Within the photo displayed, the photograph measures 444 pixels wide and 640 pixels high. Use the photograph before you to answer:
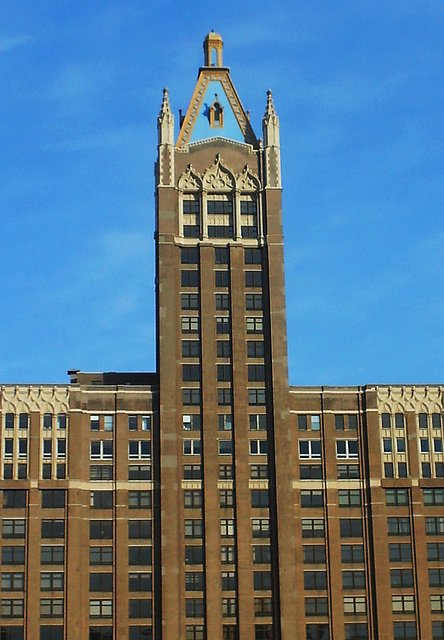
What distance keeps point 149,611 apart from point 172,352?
26.8 metres

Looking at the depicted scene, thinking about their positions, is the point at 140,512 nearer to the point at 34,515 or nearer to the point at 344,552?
the point at 34,515

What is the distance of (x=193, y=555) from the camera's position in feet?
401

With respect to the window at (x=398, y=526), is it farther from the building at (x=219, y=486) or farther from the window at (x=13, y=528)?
the window at (x=13, y=528)

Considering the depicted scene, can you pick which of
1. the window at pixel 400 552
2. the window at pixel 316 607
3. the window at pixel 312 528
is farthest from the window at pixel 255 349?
the window at pixel 316 607

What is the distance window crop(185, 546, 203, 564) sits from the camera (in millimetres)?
122062

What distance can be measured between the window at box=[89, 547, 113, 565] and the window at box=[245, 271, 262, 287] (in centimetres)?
3211

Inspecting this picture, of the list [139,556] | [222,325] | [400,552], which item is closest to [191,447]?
[139,556]

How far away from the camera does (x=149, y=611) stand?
4744 inches

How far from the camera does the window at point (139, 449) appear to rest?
4938 inches

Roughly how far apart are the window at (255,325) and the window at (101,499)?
2297cm

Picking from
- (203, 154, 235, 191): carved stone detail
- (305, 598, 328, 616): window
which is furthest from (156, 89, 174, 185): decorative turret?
(305, 598, 328, 616): window

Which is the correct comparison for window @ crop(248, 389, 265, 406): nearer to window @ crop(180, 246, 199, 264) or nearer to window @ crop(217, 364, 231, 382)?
window @ crop(217, 364, 231, 382)

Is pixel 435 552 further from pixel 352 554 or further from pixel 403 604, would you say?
pixel 352 554

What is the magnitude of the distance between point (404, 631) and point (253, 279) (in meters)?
40.2
